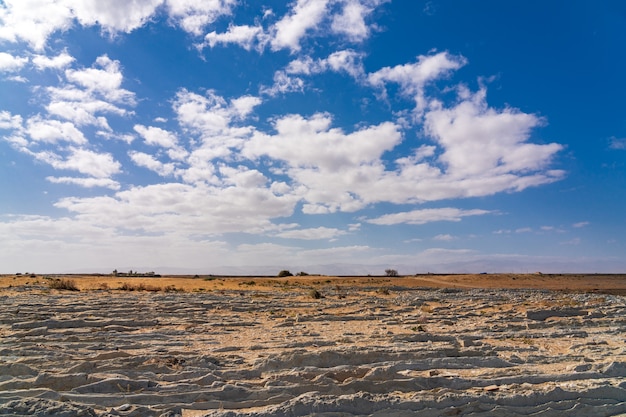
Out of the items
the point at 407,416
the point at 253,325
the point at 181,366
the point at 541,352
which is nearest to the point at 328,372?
the point at 407,416

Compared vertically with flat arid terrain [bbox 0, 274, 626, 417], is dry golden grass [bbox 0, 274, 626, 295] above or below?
above

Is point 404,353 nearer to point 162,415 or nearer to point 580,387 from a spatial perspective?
point 580,387

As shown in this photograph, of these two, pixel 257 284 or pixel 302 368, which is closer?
pixel 302 368

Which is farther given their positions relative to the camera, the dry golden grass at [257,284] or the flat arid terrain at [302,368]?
the dry golden grass at [257,284]

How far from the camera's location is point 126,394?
26.6 feet

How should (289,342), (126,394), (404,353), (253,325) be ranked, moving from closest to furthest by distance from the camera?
(126,394) < (404,353) < (289,342) < (253,325)

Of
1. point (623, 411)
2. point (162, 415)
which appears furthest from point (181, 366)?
point (623, 411)

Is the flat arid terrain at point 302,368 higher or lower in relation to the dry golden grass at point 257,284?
lower

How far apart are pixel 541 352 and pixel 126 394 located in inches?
405

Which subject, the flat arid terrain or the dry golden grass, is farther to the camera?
the dry golden grass

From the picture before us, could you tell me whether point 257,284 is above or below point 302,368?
above

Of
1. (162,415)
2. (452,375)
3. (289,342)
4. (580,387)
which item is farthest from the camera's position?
(289,342)

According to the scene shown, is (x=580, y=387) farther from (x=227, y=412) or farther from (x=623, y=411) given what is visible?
(x=227, y=412)

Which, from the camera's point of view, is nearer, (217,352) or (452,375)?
(452,375)
